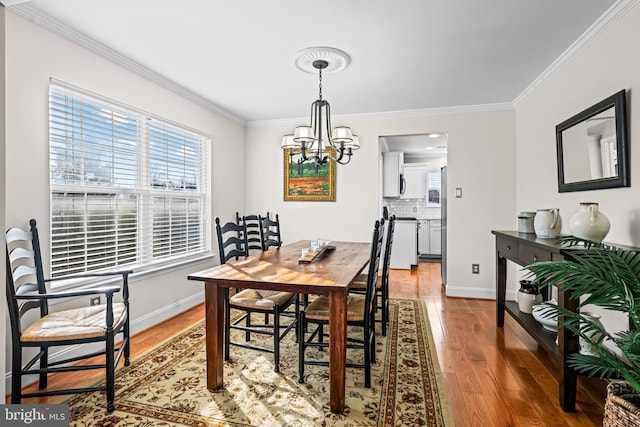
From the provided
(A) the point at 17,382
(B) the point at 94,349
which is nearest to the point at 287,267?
(A) the point at 17,382

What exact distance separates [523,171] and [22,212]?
462 centimetres

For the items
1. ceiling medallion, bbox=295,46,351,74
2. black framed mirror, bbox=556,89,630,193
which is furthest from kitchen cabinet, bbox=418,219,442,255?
ceiling medallion, bbox=295,46,351,74

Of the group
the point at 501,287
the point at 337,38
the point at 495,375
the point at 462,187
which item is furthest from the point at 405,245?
the point at 337,38

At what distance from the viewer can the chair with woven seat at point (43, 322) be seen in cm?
180

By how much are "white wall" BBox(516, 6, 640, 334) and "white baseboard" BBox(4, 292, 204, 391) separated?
3.78 meters

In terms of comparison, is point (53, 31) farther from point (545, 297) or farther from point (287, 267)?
point (545, 297)

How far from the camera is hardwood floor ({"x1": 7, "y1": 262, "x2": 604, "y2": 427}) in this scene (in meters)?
1.84

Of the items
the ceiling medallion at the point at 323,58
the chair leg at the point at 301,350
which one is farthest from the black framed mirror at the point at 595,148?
the chair leg at the point at 301,350

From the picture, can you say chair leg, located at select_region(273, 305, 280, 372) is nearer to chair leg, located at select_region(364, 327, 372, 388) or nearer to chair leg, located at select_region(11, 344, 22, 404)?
chair leg, located at select_region(364, 327, 372, 388)

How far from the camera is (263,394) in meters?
2.03

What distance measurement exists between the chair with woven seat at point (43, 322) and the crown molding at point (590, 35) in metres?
3.51

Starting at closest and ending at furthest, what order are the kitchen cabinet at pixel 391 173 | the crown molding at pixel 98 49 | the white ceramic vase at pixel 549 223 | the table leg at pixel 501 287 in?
1. the crown molding at pixel 98 49
2. the white ceramic vase at pixel 549 223
3. the table leg at pixel 501 287
4. the kitchen cabinet at pixel 391 173

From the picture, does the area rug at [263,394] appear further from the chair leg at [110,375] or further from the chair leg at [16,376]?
the chair leg at [16,376]

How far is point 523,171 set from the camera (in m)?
3.85
